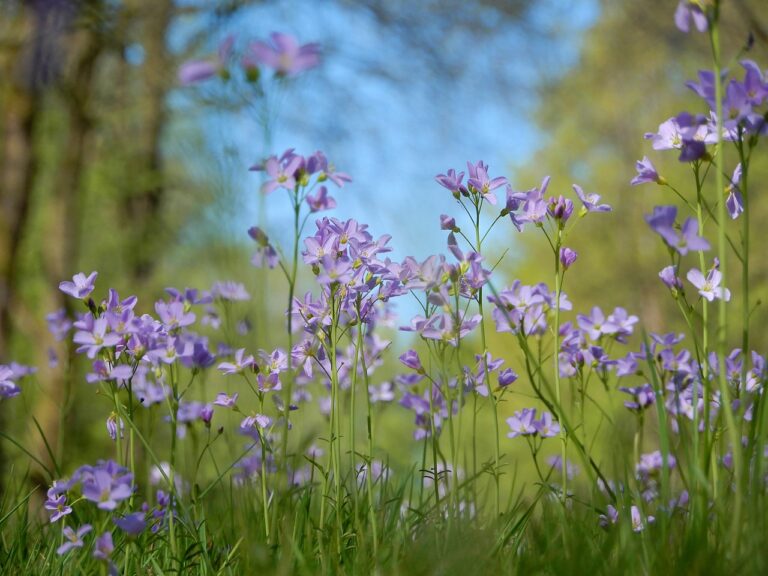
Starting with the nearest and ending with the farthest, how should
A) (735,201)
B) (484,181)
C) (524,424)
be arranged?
(735,201)
(484,181)
(524,424)

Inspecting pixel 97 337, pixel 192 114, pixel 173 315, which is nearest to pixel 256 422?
pixel 173 315

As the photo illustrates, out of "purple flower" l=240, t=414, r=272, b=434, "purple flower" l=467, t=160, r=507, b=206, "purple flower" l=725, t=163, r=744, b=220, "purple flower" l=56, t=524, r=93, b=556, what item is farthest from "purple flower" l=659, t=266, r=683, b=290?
A: "purple flower" l=56, t=524, r=93, b=556

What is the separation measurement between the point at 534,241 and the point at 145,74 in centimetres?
907

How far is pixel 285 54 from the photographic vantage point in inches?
53.6

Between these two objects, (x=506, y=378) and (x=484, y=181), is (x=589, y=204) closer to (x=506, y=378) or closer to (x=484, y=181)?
(x=484, y=181)

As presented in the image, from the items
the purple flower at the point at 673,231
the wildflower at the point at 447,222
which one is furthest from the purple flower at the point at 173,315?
the purple flower at the point at 673,231

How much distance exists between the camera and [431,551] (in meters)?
1.62

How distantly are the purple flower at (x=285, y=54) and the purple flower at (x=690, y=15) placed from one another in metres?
0.72

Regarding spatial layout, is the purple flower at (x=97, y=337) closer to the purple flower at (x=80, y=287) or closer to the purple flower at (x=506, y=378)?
the purple flower at (x=80, y=287)

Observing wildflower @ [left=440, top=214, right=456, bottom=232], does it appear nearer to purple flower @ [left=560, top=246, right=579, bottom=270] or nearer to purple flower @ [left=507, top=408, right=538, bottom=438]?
purple flower @ [left=560, top=246, right=579, bottom=270]

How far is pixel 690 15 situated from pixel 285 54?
82 centimetres

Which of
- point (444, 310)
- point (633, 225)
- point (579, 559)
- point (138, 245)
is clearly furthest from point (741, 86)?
point (633, 225)

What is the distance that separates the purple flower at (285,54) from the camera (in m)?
1.34

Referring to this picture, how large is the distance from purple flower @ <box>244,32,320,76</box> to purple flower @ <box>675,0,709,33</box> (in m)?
0.72
